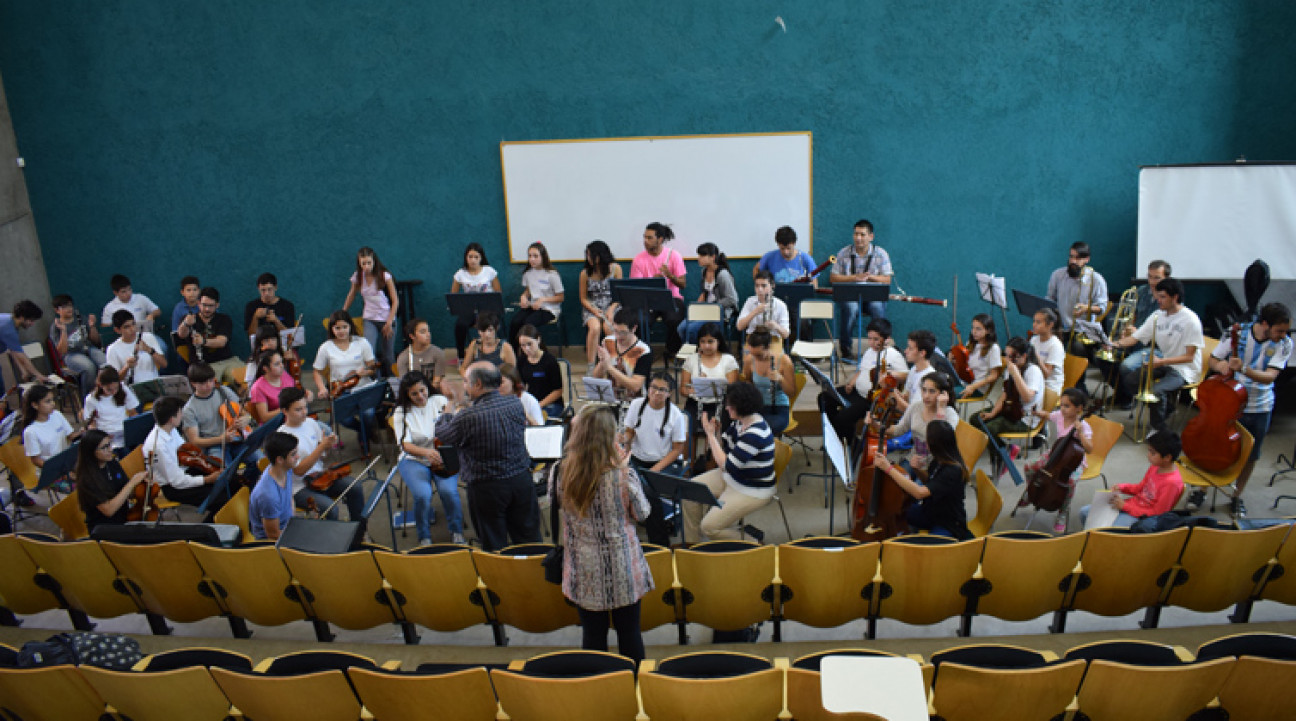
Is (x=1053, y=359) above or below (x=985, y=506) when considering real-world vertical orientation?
above

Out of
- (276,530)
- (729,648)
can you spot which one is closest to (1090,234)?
(729,648)

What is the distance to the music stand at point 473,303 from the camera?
7727 millimetres

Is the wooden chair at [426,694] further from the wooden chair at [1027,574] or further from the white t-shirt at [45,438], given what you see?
the white t-shirt at [45,438]

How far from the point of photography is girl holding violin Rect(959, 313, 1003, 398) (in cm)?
646

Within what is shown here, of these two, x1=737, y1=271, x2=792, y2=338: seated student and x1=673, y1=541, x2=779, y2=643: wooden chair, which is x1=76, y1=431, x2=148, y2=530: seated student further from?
x1=737, y1=271, x2=792, y2=338: seated student

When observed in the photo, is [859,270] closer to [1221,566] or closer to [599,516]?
[1221,566]

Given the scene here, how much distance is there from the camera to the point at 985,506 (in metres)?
4.83

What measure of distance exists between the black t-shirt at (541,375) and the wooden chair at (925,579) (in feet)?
10.5

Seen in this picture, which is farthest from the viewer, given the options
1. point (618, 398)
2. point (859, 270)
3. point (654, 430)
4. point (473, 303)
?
point (859, 270)

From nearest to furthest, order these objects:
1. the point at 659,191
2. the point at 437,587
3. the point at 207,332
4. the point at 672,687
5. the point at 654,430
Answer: the point at 672,687 → the point at 437,587 → the point at 654,430 → the point at 207,332 → the point at 659,191

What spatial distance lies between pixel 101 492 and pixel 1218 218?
9864 mm

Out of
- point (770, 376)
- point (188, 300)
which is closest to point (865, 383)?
point (770, 376)

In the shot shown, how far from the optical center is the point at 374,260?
28.7 ft

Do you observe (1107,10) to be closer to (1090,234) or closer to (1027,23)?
(1027,23)
